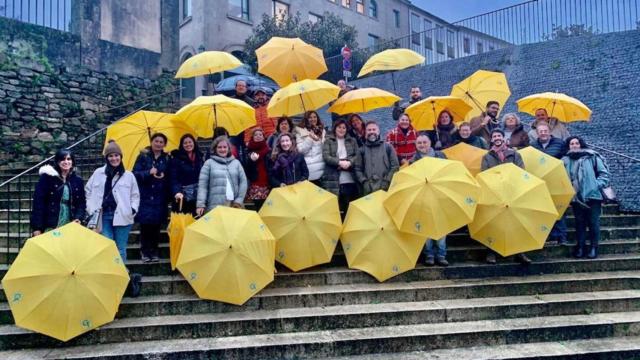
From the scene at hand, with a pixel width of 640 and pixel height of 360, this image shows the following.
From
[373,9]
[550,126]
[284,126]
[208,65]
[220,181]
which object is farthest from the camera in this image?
[373,9]

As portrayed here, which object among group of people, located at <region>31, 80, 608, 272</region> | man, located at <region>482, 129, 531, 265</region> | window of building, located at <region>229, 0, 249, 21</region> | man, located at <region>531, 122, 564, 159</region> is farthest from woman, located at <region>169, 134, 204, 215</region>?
window of building, located at <region>229, 0, 249, 21</region>

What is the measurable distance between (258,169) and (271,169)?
0.97 feet

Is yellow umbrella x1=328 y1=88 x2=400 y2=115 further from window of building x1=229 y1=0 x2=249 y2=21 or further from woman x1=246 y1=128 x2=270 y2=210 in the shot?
window of building x1=229 y1=0 x2=249 y2=21

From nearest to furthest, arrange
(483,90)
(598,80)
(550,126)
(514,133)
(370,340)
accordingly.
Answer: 1. (370,340)
2. (514,133)
3. (550,126)
4. (483,90)
5. (598,80)

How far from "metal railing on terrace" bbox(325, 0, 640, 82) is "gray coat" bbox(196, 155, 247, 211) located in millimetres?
9984

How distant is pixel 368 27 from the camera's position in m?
25.7

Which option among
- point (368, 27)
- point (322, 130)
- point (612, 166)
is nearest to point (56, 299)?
point (322, 130)

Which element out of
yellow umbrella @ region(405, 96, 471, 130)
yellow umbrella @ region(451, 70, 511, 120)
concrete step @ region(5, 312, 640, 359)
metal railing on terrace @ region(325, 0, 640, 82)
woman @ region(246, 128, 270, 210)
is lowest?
concrete step @ region(5, 312, 640, 359)

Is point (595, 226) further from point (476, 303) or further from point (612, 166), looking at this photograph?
point (612, 166)

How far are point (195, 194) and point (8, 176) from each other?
5.44 metres

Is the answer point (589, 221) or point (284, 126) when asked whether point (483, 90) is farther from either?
point (284, 126)

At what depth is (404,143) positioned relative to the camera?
6.62 metres

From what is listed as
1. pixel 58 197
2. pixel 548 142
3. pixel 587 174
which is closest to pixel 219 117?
pixel 58 197

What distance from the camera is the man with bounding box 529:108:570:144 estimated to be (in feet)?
23.2
